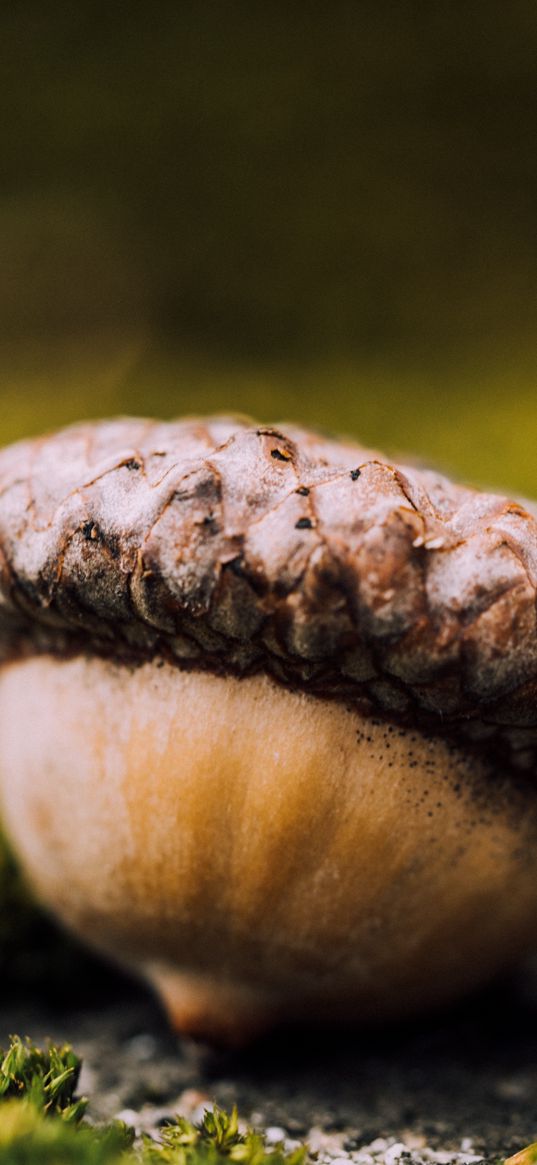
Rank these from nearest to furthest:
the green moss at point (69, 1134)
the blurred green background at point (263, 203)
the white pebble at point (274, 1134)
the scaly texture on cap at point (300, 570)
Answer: the green moss at point (69, 1134) → the scaly texture on cap at point (300, 570) → the white pebble at point (274, 1134) → the blurred green background at point (263, 203)

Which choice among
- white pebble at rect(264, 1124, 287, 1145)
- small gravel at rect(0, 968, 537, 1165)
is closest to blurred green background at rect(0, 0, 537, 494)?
small gravel at rect(0, 968, 537, 1165)

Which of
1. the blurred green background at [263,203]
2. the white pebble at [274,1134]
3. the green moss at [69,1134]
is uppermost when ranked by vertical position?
the blurred green background at [263,203]

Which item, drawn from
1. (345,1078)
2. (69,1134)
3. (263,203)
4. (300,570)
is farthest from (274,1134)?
(263,203)

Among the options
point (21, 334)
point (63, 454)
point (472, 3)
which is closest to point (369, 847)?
point (63, 454)

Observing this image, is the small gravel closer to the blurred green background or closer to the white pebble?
the white pebble

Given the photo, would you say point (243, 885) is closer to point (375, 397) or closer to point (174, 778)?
point (174, 778)

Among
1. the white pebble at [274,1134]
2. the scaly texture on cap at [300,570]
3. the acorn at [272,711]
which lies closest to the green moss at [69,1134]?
the white pebble at [274,1134]

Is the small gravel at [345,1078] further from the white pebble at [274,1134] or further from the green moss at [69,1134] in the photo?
the green moss at [69,1134]
